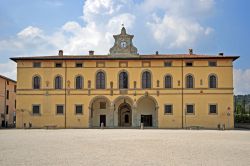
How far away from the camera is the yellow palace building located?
1741 inches

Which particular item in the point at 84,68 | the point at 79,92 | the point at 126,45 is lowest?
the point at 79,92

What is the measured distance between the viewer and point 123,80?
4525 cm

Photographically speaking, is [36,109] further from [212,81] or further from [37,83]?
[212,81]

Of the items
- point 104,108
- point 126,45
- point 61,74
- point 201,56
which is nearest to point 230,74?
point 201,56

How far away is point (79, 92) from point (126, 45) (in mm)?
8766

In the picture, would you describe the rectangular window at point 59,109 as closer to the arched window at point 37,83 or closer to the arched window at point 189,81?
the arched window at point 37,83

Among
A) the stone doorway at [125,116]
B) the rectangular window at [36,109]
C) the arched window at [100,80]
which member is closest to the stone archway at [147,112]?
the stone doorway at [125,116]

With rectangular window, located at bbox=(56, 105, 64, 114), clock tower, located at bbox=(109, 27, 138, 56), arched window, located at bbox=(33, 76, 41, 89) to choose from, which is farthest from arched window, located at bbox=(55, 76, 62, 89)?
clock tower, located at bbox=(109, 27, 138, 56)

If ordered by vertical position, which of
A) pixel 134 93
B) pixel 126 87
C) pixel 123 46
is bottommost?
pixel 134 93

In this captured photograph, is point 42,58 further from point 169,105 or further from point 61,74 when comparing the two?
point 169,105

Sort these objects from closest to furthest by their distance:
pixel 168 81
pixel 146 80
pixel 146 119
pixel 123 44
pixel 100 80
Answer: pixel 168 81 → pixel 146 80 → pixel 100 80 → pixel 123 44 → pixel 146 119

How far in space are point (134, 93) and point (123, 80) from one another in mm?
2251

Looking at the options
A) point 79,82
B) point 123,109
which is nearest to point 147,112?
point 123,109

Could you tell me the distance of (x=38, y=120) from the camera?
4497 centimetres
